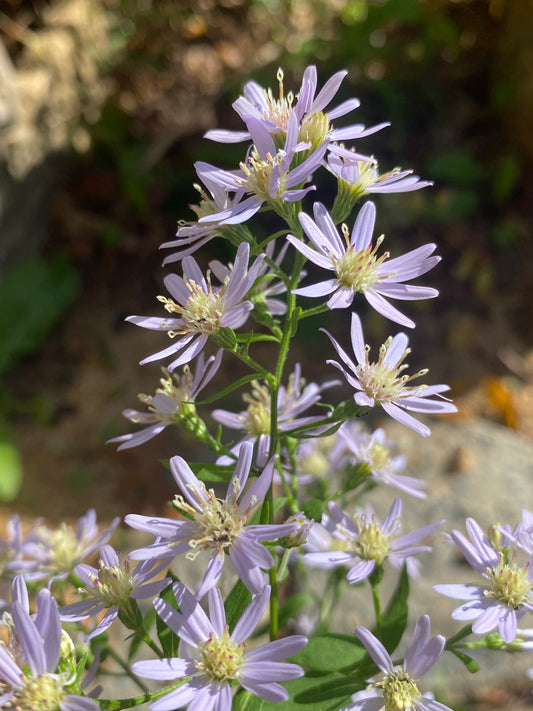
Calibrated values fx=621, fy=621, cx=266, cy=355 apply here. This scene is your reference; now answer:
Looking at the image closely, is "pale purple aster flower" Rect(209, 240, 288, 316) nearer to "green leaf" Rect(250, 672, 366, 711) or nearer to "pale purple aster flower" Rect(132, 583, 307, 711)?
"pale purple aster flower" Rect(132, 583, 307, 711)

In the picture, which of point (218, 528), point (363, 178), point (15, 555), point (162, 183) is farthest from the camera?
point (162, 183)

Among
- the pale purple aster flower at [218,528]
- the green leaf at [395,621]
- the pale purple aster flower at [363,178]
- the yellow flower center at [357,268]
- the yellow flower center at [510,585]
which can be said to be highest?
the pale purple aster flower at [363,178]

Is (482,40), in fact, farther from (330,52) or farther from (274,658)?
(274,658)

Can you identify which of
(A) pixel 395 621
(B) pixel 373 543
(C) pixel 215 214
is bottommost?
(A) pixel 395 621

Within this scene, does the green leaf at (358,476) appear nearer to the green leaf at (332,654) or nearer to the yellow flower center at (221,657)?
the green leaf at (332,654)

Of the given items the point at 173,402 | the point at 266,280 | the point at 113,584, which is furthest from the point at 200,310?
the point at 113,584

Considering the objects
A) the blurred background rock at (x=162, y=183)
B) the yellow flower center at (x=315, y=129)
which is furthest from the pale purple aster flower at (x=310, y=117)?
the blurred background rock at (x=162, y=183)

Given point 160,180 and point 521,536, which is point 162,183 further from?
point 521,536
